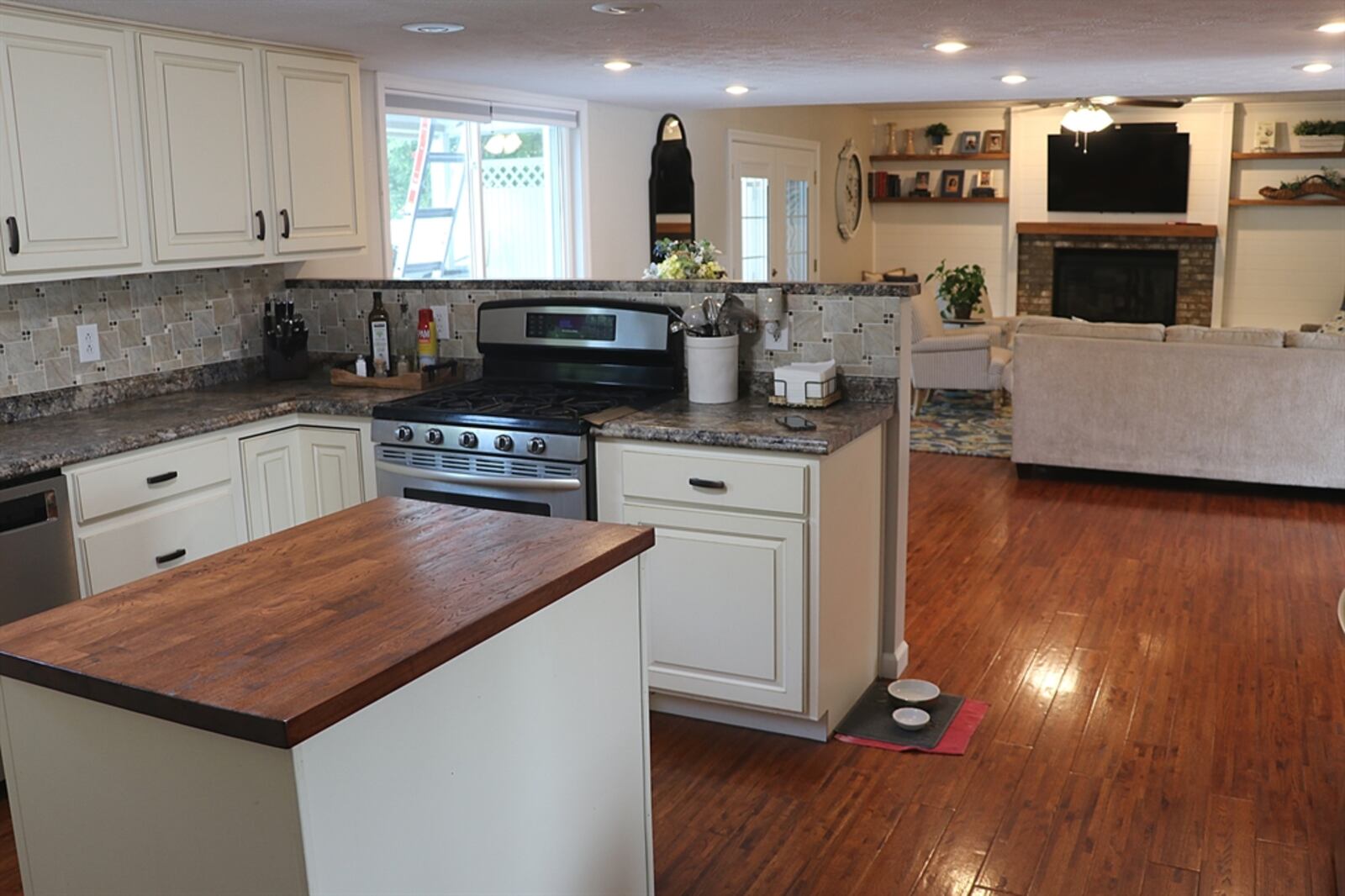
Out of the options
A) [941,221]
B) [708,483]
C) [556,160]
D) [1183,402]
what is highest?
[556,160]

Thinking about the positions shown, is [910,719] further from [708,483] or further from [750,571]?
[708,483]

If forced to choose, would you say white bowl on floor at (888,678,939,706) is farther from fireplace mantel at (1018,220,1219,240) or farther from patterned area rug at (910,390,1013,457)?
fireplace mantel at (1018,220,1219,240)

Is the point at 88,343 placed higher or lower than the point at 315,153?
lower

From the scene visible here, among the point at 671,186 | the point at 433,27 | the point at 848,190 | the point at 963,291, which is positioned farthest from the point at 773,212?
the point at 433,27

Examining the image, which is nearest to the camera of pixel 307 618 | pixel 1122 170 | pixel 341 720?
pixel 341 720

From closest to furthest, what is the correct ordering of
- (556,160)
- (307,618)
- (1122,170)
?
1. (307,618)
2. (556,160)
3. (1122,170)

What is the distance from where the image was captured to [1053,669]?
3.83m

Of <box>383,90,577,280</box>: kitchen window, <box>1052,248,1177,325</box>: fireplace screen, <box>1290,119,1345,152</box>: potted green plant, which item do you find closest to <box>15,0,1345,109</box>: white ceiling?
<box>383,90,577,280</box>: kitchen window

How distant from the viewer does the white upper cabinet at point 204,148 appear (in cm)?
360

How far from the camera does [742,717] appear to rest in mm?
3463

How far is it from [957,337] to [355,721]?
6.83 meters

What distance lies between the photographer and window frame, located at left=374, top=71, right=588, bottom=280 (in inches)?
→ 202

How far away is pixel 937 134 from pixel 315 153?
324 inches

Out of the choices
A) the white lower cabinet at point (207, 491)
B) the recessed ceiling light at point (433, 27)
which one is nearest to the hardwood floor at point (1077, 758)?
the white lower cabinet at point (207, 491)
